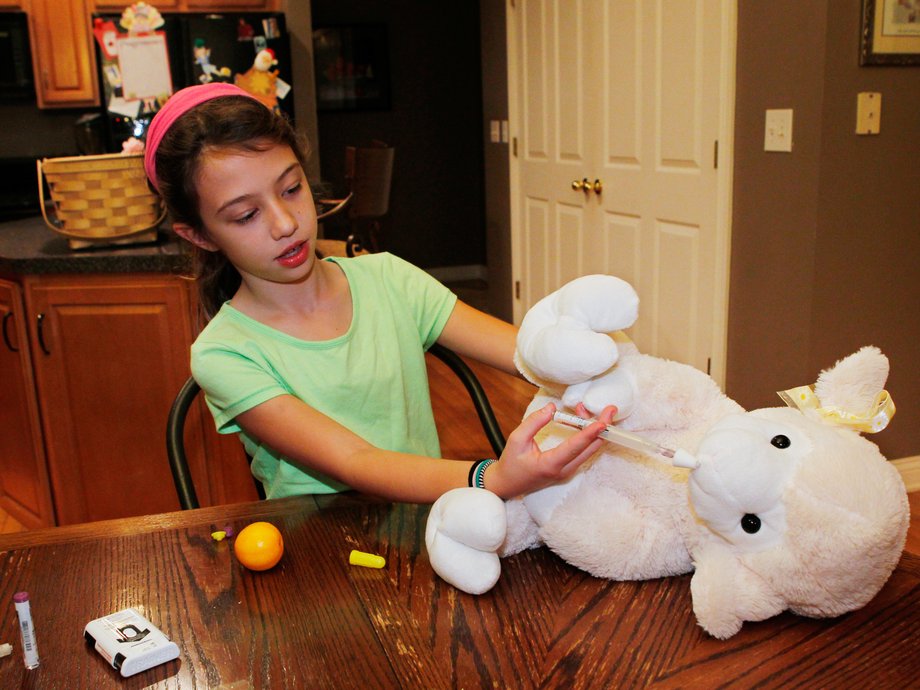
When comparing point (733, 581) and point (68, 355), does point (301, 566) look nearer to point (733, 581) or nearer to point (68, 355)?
point (733, 581)

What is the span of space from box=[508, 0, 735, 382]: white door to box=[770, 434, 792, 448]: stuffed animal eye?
7.08ft

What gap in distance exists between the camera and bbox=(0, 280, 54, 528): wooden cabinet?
2.27 metres

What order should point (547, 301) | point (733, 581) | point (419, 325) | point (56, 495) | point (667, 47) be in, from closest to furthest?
point (733, 581) → point (547, 301) → point (419, 325) → point (56, 495) → point (667, 47)

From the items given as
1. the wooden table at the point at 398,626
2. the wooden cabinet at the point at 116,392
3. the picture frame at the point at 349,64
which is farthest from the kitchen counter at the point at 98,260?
the picture frame at the point at 349,64

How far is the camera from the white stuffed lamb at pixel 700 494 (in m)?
0.66

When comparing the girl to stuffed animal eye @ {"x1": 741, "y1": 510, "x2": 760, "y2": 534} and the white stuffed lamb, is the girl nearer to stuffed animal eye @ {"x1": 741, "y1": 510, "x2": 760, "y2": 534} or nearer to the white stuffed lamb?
the white stuffed lamb

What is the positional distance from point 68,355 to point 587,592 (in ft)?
5.99

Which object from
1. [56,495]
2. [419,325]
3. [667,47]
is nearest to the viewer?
[419,325]

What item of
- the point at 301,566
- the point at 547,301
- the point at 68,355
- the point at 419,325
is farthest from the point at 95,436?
the point at 547,301

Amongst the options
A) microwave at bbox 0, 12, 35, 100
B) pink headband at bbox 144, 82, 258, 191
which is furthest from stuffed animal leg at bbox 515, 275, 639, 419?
microwave at bbox 0, 12, 35, 100

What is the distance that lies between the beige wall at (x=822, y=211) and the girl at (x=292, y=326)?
1500 mm

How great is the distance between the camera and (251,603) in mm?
781

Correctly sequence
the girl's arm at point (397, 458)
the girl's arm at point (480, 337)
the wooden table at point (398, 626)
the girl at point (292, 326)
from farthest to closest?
the girl's arm at point (480, 337), the girl at point (292, 326), the girl's arm at point (397, 458), the wooden table at point (398, 626)

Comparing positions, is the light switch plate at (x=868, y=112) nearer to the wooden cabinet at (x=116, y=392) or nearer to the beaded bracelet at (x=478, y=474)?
the wooden cabinet at (x=116, y=392)
